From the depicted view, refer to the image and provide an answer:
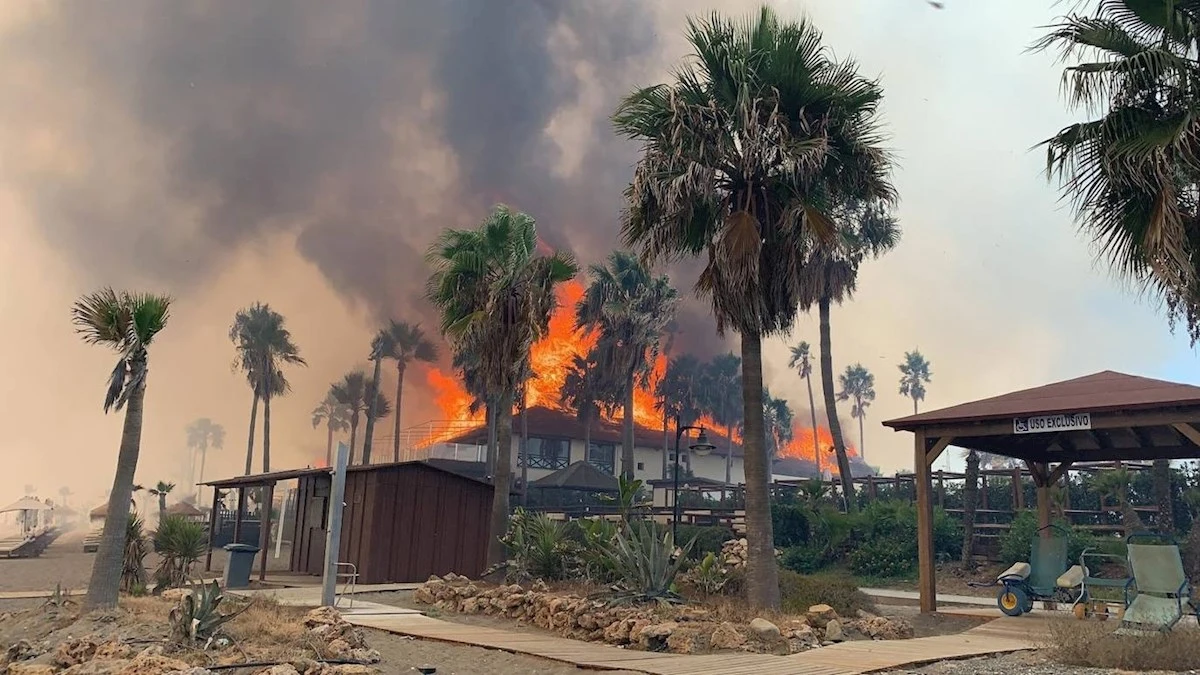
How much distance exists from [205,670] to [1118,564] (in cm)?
2069

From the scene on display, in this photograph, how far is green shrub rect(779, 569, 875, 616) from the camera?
12.7 meters

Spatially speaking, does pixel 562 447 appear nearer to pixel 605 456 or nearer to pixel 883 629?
pixel 605 456

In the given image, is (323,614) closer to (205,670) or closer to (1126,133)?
(205,670)

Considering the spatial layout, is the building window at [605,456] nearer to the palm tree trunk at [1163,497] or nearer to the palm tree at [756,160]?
the palm tree trunk at [1163,497]

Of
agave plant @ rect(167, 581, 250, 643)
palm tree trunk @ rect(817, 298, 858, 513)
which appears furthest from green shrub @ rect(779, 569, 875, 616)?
palm tree trunk @ rect(817, 298, 858, 513)

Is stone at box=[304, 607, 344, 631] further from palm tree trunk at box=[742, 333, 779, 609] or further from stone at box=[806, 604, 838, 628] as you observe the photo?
stone at box=[806, 604, 838, 628]

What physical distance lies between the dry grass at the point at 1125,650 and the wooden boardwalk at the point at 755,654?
817mm

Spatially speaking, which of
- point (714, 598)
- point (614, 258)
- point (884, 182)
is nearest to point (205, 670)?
point (714, 598)

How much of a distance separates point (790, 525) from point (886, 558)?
3.92m

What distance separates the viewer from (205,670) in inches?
298

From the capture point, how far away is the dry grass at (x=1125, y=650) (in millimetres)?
7605

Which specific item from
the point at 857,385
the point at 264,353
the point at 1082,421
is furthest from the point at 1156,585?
the point at 857,385

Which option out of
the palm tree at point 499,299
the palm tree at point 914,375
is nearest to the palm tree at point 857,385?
the palm tree at point 914,375

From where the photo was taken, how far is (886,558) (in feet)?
79.6
